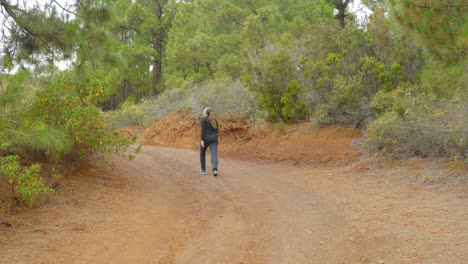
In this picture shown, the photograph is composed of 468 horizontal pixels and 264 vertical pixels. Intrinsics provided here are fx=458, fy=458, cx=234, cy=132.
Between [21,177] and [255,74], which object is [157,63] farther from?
[21,177]

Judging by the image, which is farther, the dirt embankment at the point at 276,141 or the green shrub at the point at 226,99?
the green shrub at the point at 226,99

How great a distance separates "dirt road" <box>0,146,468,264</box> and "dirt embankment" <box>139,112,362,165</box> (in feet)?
8.66

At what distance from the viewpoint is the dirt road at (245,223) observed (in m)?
5.30

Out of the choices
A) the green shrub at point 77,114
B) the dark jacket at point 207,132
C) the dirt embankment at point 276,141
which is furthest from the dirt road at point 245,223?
the dirt embankment at point 276,141

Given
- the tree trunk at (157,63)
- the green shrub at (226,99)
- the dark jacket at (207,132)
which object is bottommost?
the dark jacket at (207,132)

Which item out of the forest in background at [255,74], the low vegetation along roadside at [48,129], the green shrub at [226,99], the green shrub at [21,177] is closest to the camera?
the green shrub at [21,177]

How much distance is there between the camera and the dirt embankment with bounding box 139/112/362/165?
41.2 feet

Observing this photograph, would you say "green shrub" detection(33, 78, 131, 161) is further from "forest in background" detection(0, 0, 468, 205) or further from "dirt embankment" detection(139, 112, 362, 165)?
"dirt embankment" detection(139, 112, 362, 165)

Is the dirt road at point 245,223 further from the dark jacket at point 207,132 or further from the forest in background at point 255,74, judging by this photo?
the dark jacket at point 207,132

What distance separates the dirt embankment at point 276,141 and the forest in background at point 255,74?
Result: 46 cm

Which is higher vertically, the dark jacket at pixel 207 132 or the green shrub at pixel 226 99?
the green shrub at pixel 226 99

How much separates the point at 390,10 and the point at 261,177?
178 inches

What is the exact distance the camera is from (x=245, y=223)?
21.9 feet

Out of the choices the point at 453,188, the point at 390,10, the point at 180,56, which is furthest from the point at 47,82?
the point at 180,56
